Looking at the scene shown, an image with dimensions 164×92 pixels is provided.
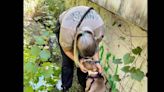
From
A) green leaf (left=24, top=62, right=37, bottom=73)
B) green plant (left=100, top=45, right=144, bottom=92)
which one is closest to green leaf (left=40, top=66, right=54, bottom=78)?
green leaf (left=24, top=62, right=37, bottom=73)

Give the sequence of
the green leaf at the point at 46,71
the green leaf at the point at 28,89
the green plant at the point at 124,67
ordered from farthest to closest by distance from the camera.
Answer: the green leaf at the point at 46,71 → the green leaf at the point at 28,89 → the green plant at the point at 124,67

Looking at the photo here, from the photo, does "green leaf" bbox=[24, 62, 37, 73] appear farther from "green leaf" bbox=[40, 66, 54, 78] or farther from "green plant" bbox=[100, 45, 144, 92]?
"green plant" bbox=[100, 45, 144, 92]

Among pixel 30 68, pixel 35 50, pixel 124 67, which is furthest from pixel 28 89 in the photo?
pixel 124 67

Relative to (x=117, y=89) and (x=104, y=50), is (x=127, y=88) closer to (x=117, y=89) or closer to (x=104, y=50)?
(x=117, y=89)

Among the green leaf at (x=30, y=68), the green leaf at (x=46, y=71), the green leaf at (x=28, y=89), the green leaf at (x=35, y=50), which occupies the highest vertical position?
the green leaf at (x=35, y=50)

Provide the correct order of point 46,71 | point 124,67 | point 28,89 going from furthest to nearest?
point 46,71 → point 28,89 → point 124,67

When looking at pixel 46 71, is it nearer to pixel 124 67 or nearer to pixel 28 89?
pixel 28 89

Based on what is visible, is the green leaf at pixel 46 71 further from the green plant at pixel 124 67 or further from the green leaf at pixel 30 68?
the green plant at pixel 124 67

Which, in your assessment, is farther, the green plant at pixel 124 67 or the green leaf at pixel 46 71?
the green leaf at pixel 46 71

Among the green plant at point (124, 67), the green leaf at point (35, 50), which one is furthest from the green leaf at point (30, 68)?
the green plant at point (124, 67)

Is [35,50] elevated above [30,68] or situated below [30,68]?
above

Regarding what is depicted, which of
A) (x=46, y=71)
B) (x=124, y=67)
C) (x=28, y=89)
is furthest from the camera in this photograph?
(x=46, y=71)

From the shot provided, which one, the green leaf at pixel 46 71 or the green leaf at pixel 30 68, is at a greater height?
the green leaf at pixel 30 68
